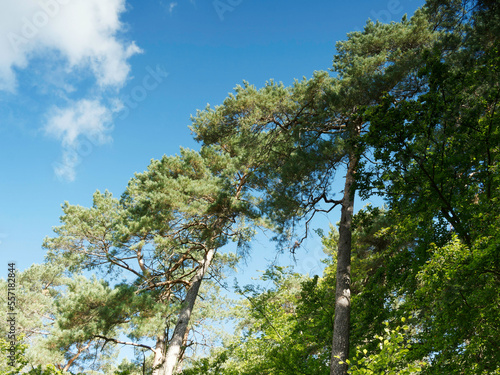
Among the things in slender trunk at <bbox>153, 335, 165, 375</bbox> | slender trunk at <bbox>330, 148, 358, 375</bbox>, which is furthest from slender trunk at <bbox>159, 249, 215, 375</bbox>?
slender trunk at <bbox>330, 148, 358, 375</bbox>

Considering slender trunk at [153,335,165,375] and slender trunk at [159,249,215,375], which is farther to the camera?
slender trunk at [153,335,165,375]

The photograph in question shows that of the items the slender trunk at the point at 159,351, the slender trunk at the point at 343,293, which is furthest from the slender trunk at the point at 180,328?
the slender trunk at the point at 343,293

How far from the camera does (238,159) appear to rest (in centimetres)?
1181

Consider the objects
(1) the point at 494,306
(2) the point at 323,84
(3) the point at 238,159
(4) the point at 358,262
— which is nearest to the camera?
(1) the point at 494,306

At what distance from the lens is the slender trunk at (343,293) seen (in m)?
6.23

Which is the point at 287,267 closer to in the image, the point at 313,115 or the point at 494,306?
the point at 313,115

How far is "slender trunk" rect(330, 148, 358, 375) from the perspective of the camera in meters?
6.23

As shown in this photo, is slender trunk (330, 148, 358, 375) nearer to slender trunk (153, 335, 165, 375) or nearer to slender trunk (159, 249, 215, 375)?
slender trunk (159, 249, 215, 375)

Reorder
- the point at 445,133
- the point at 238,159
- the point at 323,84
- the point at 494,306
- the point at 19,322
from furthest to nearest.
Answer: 1. the point at 19,322
2. the point at 238,159
3. the point at 323,84
4. the point at 445,133
5. the point at 494,306

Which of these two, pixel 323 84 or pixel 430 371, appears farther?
pixel 323 84

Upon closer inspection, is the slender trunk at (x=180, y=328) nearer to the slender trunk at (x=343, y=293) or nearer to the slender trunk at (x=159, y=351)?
the slender trunk at (x=159, y=351)

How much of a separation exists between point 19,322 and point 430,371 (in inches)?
718

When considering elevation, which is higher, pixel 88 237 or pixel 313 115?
pixel 313 115

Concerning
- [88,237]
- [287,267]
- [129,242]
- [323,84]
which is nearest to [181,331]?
[129,242]
